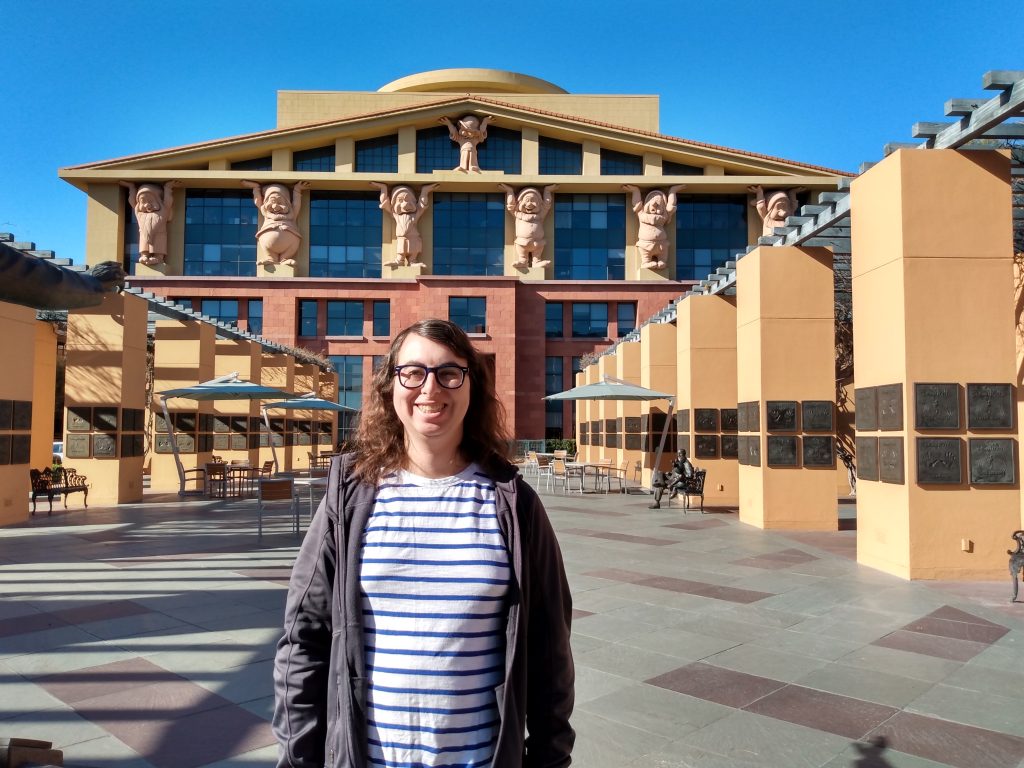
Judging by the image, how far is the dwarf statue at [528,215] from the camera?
1780 inches

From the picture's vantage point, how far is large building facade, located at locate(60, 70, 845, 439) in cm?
4494

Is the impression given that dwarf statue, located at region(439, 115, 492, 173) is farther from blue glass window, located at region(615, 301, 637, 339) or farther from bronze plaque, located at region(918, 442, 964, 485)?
bronze plaque, located at region(918, 442, 964, 485)

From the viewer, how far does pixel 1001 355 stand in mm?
8375

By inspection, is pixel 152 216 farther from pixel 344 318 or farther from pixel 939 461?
pixel 939 461

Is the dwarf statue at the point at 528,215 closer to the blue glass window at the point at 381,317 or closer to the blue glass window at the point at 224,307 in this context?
the blue glass window at the point at 381,317

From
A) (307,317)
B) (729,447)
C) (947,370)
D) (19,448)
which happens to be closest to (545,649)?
(947,370)

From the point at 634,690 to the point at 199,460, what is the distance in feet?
61.1

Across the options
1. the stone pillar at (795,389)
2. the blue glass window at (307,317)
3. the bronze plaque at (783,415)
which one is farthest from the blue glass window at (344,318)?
the bronze plaque at (783,415)

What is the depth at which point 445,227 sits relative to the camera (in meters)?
46.7

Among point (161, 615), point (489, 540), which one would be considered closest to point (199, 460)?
point (161, 615)

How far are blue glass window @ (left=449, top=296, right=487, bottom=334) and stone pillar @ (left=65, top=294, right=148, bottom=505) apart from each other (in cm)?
2894

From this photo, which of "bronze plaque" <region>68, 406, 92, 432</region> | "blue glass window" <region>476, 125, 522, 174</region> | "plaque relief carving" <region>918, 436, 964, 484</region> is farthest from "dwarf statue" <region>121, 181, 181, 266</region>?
"plaque relief carving" <region>918, 436, 964, 484</region>

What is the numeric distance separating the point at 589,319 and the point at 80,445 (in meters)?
34.1

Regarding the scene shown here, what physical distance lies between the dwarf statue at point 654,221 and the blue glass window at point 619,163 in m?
1.95
